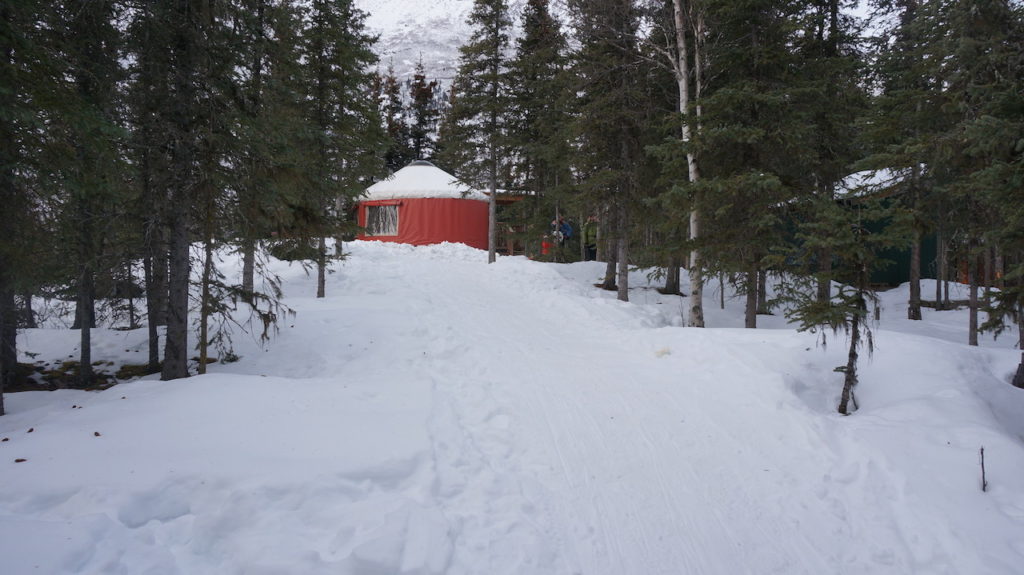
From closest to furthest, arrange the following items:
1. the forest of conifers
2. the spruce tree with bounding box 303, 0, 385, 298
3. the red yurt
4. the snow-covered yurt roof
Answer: the forest of conifers, the spruce tree with bounding box 303, 0, 385, 298, the red yurt, the snow-covered yurt roof

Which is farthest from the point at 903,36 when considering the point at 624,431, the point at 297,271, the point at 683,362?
the point at 297,271

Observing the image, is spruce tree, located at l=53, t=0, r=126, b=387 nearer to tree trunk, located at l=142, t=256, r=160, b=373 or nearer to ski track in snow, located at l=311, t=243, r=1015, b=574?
tree trunk, located at l=142, t=256, r=160, b=373

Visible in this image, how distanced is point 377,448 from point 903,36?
18.0 meters

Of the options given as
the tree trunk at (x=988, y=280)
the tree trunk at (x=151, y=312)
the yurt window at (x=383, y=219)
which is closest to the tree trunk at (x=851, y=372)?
the tree trunk at (x=988, y=280)

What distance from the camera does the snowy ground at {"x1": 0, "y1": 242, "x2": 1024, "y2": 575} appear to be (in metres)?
2.86

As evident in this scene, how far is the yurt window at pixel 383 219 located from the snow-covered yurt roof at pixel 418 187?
57 cm

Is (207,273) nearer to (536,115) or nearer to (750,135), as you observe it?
(750,135)

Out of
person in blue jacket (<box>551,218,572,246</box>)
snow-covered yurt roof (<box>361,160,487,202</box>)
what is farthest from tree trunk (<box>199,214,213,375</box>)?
snow-covered yurt roof (<box>361,160,487,202</box>)

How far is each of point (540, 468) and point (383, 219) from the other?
22.1 m

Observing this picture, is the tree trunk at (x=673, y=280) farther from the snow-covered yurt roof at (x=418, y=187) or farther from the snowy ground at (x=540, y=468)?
the snow-covered yurt roof at (x=418, y=187)

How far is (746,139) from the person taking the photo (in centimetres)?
798

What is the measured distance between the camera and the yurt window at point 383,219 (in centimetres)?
2397

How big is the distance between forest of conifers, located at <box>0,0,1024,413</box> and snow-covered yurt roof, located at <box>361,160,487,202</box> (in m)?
9.44

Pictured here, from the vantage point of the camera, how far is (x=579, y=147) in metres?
12.6
